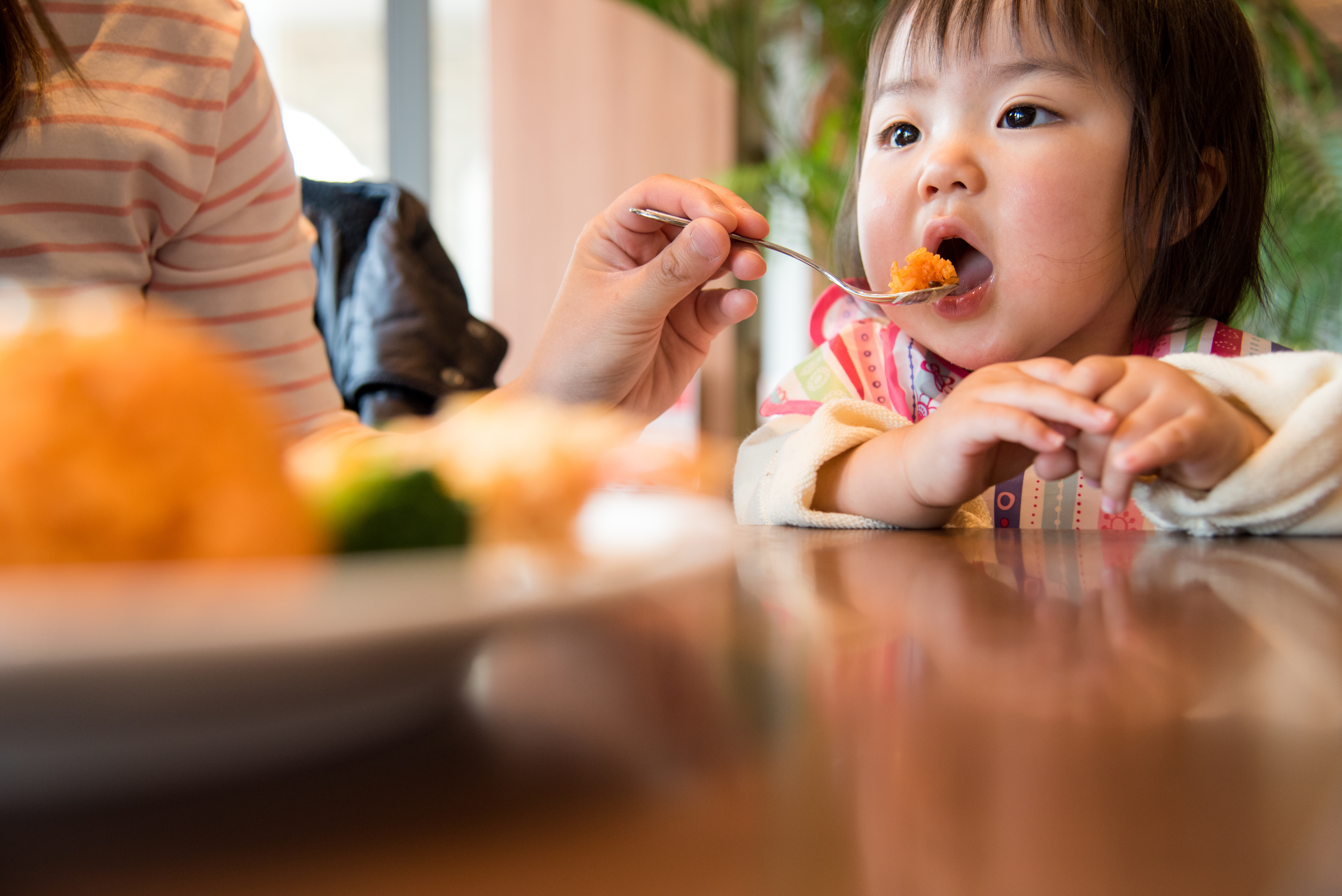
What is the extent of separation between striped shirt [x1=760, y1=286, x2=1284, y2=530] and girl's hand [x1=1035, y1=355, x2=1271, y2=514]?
264mm

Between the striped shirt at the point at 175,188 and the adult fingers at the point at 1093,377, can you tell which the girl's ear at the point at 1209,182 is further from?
the striped shirt at the point at 175,188

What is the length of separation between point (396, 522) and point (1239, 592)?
0.36 meters

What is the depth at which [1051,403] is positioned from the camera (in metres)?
0.56

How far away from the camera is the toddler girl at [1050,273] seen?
25.6 inches

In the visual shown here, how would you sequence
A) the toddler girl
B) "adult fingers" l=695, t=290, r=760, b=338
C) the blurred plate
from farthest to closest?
"adult fingers" l=695, t=290, r=760, b=338, the toddler girl, the blurred plate

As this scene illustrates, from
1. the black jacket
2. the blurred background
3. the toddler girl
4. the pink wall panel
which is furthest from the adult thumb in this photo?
the pink wall panel

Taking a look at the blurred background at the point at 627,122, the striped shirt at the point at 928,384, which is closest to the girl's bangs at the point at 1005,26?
the striped shirt at the point at 928,384

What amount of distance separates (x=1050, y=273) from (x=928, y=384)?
0.57 ft

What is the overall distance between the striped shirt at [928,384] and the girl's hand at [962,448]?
153 mm

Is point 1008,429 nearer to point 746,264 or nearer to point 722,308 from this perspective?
point 746,264

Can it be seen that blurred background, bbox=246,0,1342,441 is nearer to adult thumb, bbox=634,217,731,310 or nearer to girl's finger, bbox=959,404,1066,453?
adult thumb, bbox=634,217,731,310

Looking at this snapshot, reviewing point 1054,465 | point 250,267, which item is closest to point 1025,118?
point 1054,465

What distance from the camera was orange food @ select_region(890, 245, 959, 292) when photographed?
91cm

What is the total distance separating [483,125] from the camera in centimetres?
335
